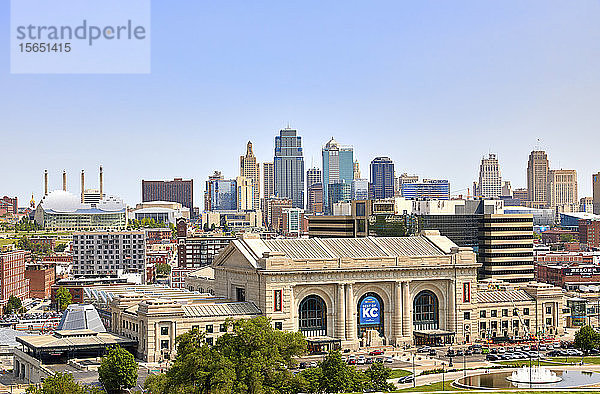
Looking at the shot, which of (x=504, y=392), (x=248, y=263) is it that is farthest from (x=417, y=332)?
(x=504, y=392)

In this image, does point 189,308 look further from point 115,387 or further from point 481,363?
point 481,363

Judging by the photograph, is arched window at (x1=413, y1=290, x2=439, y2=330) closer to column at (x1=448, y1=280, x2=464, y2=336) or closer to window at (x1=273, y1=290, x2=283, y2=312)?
column at (x1=448, y1=280, x2=464, y2=336)

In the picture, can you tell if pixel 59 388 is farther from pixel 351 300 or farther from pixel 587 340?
pixel 587 340

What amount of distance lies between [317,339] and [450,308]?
78.5 ft

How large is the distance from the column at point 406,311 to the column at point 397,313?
2.99 feet

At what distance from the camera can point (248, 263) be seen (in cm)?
15538

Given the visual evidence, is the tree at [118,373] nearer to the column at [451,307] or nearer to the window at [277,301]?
the window at [277,301]

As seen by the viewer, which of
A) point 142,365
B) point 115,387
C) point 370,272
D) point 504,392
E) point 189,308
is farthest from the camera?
point 370,272

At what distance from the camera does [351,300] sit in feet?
514

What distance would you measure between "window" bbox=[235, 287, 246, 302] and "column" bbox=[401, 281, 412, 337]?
23.5 meters

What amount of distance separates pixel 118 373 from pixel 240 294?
4376 cm

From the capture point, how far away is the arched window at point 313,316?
155m

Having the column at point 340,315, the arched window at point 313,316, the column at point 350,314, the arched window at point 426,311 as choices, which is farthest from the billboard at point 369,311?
the arched window at point 426,311

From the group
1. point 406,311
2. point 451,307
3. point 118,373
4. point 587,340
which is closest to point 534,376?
point 587,340
